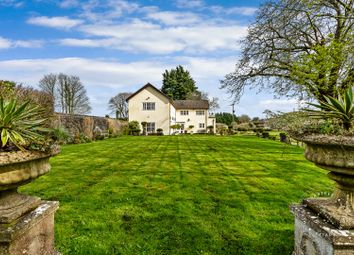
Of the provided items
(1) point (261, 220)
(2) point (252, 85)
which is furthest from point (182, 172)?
(2) point (252, 85)

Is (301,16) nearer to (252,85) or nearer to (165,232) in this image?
(252,85)

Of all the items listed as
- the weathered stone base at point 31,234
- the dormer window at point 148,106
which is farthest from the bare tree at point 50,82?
the weathered stone base at point 31,234

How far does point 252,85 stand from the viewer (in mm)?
17344

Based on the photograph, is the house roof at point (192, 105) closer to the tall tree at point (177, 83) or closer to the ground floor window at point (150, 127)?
the ground floor window at point (150, 127)

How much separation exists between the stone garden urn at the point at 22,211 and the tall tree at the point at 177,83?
58.8 meters

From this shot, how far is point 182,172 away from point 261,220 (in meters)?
4.47

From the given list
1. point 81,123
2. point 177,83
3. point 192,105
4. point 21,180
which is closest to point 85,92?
point 192,105

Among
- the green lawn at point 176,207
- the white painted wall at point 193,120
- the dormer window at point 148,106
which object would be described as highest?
the dormer window at point 148,106

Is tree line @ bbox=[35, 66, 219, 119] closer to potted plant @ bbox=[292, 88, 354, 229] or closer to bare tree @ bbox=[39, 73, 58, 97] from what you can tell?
bare tree @ bbox=[39, 73, 58, 97]

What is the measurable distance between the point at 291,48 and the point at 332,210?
48.7 feet

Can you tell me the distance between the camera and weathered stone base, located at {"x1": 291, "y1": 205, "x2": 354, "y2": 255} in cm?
205

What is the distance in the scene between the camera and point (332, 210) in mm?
2412

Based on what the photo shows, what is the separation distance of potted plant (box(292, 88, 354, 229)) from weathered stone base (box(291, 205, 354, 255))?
0.29 feet

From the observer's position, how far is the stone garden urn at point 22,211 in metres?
2.17
